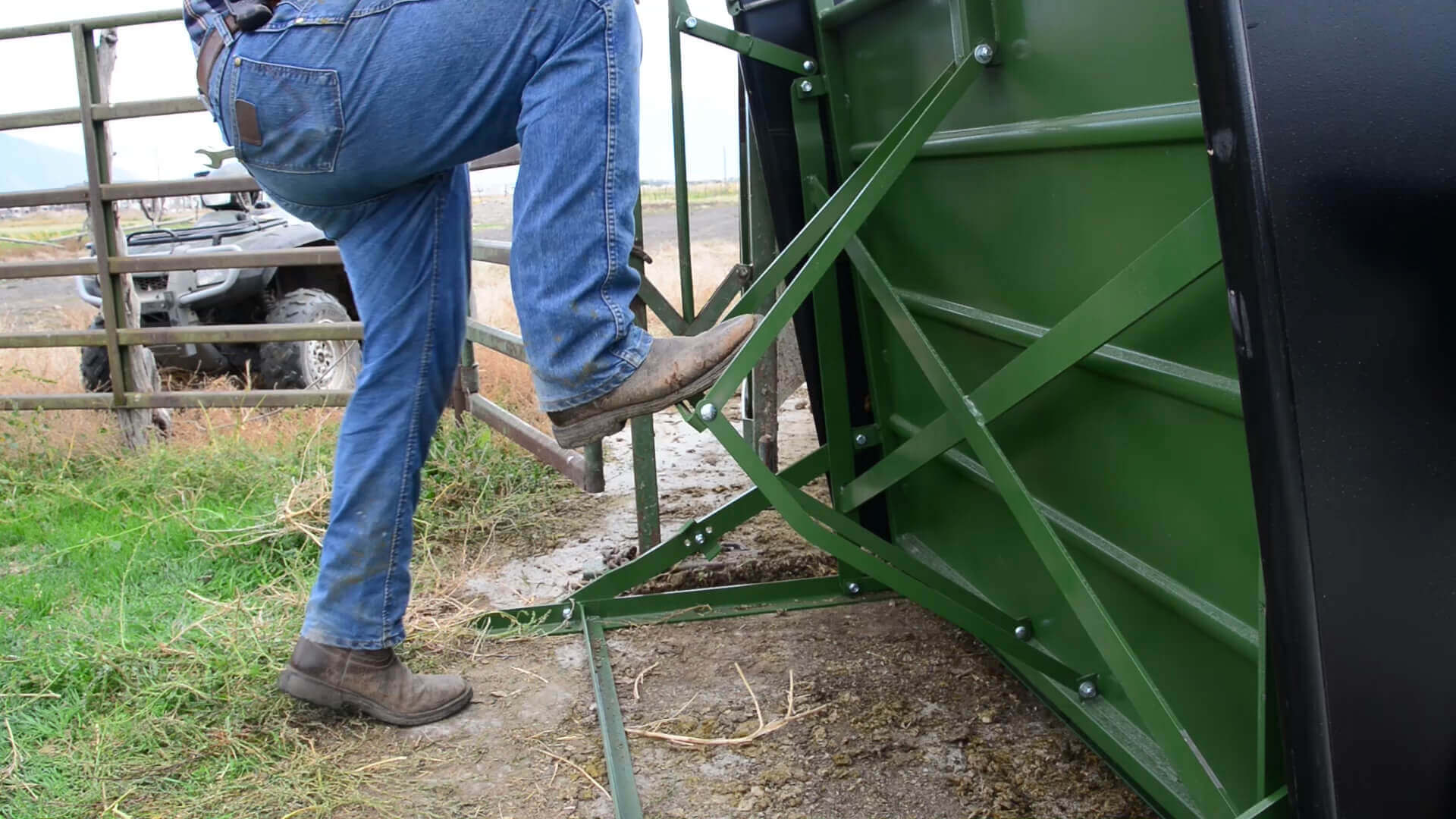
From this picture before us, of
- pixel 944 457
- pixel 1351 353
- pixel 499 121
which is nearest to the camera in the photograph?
pixel 1351 353

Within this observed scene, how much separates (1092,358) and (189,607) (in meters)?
2.46

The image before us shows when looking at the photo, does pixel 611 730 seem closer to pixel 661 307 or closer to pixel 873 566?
pixel 873 566

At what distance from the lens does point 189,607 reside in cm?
298

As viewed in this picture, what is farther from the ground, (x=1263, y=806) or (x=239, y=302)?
(x=239, y=302)

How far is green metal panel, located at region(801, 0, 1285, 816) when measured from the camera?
5.20 ft

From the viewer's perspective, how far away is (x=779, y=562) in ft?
10.8

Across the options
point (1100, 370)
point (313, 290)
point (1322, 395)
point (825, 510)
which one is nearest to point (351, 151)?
point (825, 510)

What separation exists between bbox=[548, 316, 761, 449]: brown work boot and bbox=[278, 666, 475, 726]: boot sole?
2.74 feet

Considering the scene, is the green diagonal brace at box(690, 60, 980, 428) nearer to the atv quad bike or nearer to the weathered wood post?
the weathered wood post

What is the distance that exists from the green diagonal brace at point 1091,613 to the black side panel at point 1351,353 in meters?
0.58

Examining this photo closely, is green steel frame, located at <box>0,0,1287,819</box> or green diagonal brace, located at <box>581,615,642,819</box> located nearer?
green steel frame, located at <box>0,0,1287,819</box>

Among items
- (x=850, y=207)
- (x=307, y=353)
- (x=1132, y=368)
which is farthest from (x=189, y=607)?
(x=307, y=353)

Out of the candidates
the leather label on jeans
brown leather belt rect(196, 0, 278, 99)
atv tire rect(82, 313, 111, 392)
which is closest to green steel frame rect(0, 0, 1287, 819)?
the leather label on jeans

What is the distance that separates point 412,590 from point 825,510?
146 centimetres
